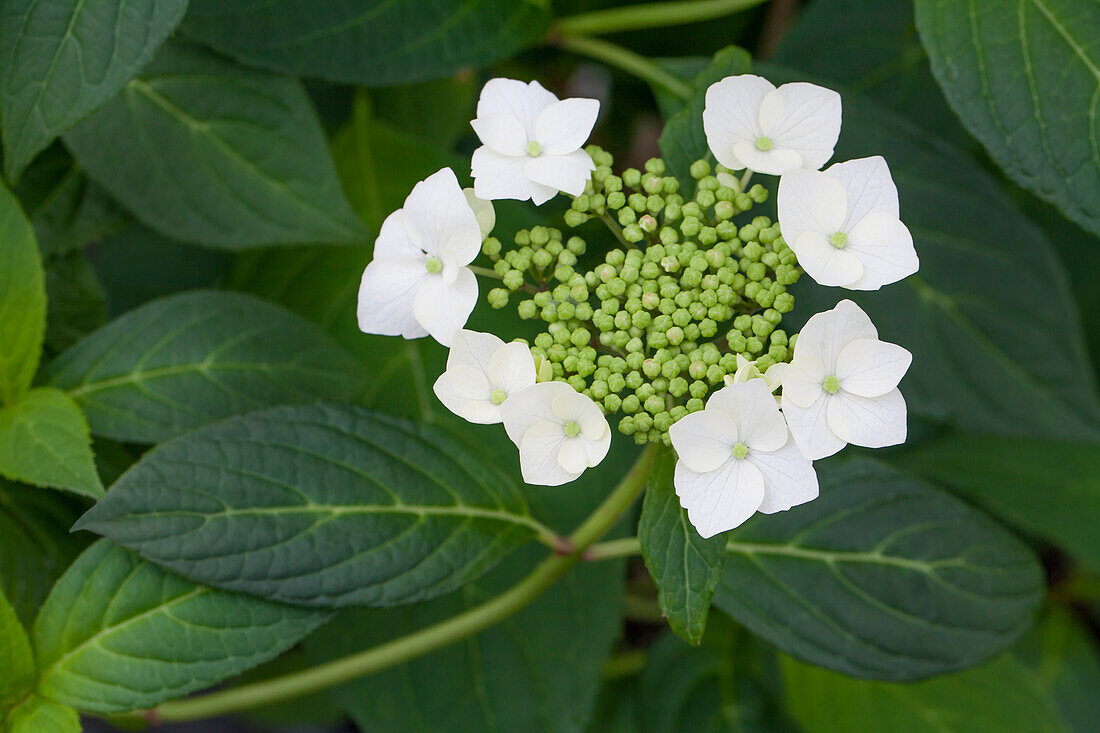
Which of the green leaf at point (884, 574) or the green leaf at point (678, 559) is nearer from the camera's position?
the green leaf at point (678, 559)

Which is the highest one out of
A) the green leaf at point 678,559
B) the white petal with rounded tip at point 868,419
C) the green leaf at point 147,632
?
the white petal with rounded tip at point 868,419

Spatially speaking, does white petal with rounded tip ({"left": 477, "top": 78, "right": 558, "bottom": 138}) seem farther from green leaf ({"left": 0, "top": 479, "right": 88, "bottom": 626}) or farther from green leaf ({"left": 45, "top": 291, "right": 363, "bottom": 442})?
green leaf ({"left": 0, "top": 479, "right": 88, "bottom": 626})

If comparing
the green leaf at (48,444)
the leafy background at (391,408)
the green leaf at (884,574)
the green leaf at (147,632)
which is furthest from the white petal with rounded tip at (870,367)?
the green leaf at (48,444)

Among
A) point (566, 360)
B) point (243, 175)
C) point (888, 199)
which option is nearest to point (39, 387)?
point (243, 175)

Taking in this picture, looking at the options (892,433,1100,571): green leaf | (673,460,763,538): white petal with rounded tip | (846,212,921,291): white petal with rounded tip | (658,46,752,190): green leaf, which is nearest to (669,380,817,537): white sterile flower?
(673,460,763,538): white petal with rounded tip

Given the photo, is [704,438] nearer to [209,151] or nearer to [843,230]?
[843,230]

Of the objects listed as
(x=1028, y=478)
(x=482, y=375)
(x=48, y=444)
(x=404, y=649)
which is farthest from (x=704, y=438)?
(x=1028, y=478)

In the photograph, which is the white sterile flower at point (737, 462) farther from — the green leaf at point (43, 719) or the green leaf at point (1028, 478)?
the green leaf at point (1028, 478)
